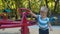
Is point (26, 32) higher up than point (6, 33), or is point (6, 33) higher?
point (26, 32)

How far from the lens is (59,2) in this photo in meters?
10.3

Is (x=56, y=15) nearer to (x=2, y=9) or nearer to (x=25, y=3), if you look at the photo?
(x=25, y=3)

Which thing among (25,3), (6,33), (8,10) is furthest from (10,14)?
(6,33)

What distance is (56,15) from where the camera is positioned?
9953mm

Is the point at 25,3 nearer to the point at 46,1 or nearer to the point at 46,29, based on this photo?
the point at 46,1

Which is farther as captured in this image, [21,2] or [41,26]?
[21,2]

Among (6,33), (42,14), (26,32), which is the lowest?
(6,33)

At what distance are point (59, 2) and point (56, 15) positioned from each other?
0.72 m

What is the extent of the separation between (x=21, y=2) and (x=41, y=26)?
6.07 meters

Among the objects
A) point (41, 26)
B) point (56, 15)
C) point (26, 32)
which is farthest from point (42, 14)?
point (56, 15)

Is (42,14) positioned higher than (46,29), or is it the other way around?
A: (42,14)

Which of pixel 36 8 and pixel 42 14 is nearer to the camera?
pixel 42 14

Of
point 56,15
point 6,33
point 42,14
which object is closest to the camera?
point 42,14

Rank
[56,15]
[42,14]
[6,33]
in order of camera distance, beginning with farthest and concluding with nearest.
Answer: [56,15] < [6,33] < [42,14]
